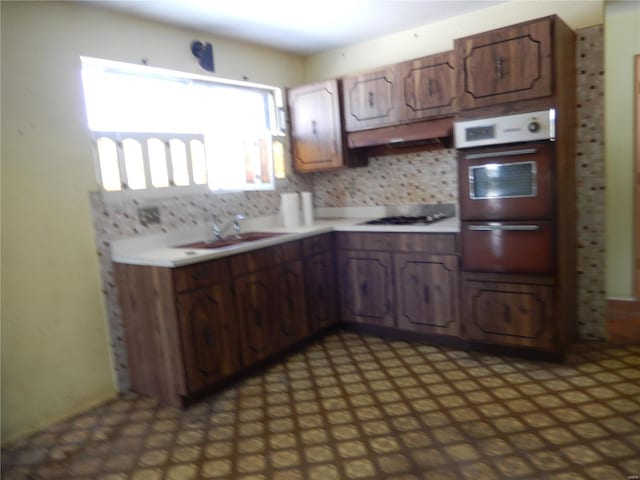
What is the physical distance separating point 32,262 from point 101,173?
2.19 ft

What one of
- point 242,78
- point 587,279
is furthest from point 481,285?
point 242,78

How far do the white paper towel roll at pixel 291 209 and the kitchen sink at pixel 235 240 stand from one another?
36 cm

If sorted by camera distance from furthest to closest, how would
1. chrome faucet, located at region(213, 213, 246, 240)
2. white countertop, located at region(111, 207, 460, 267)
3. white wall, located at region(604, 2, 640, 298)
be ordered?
chrome faucet, located at region(213, 213, 246, 240) → white wall, located at region(604, 2, 640, 298) → white countertop, located at region(111, 207, 460, 267)

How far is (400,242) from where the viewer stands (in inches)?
132

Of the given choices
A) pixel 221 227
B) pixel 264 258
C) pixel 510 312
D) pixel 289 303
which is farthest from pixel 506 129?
pixel 221 227

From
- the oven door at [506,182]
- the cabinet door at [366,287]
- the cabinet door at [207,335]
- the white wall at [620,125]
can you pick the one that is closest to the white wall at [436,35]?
the white wall at [620,125]

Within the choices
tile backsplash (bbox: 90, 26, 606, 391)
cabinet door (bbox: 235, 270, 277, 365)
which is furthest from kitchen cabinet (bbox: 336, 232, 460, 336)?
cabinet door (bbox: 235, 270, 277, 365)

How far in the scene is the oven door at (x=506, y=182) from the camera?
8.93ft

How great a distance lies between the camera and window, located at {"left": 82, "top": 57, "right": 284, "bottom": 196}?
2.86 meters

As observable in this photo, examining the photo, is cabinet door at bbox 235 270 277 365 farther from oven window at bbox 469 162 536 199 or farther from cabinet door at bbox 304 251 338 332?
oven window at bbox 469 162 536 199

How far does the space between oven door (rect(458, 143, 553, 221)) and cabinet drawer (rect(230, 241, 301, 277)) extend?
4.03ft

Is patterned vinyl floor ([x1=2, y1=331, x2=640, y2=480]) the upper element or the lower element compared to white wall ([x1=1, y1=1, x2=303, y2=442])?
lower

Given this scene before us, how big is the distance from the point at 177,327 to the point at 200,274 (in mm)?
328

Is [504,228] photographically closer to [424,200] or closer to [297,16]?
[424,200]
